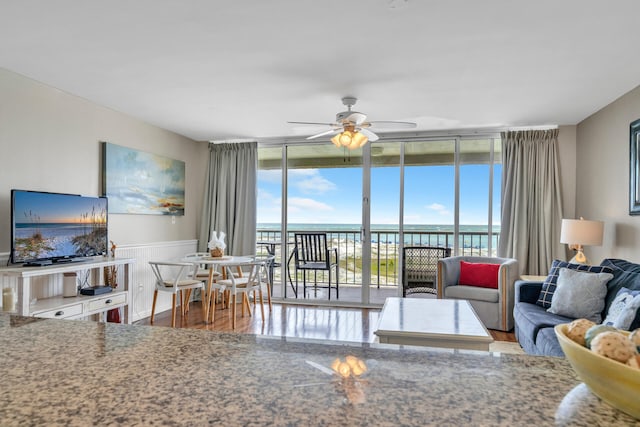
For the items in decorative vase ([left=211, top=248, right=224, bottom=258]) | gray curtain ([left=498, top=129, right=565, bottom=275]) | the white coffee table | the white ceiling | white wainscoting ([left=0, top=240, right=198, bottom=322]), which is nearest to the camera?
the white ceiling

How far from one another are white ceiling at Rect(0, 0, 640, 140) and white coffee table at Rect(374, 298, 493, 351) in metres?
1.91

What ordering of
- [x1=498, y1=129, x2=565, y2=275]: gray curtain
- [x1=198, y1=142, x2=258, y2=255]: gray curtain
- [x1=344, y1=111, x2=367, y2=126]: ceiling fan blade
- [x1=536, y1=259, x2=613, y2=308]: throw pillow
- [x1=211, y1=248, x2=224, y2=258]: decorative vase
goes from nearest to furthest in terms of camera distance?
[x1=536, y1=259, x2=613, y2=308]: throw pillow, [x1=344, y1=111, x2=367, y2=126]: ceiling fan blade, [x1=211, y1=248, x2=224, y2=258]: decorative vase, [x1=498, y1=129, x2=565, y2=275]: gray curtain, [x1=198, y1=142, x2=258, y2=255]: gray curtain

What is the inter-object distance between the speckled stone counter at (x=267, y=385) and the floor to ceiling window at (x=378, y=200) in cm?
459

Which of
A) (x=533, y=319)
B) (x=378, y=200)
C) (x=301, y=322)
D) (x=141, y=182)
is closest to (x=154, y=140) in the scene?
(x=141, y=182)

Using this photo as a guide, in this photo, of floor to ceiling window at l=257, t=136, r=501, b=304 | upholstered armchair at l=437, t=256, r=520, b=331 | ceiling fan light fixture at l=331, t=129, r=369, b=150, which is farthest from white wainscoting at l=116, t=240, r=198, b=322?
upholstered armchair at l=437, t=256, r=520, b=331

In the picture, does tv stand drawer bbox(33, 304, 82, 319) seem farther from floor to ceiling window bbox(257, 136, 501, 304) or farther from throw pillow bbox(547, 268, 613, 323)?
throw pillow bbox(547, 268, 613, 323)

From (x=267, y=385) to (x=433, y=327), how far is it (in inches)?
81.1

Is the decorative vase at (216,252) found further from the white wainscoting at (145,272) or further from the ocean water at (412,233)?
the ocean water at (412,233)

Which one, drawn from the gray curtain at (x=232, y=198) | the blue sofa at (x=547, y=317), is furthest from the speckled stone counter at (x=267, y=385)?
the gray curtain at (x=232, y=198)

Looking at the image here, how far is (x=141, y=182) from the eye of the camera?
15.6 feet

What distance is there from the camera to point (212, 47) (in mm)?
2771

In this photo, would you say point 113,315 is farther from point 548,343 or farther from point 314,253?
point 548,343

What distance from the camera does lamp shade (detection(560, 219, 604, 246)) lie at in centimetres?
383

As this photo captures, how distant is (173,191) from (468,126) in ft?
13.2
